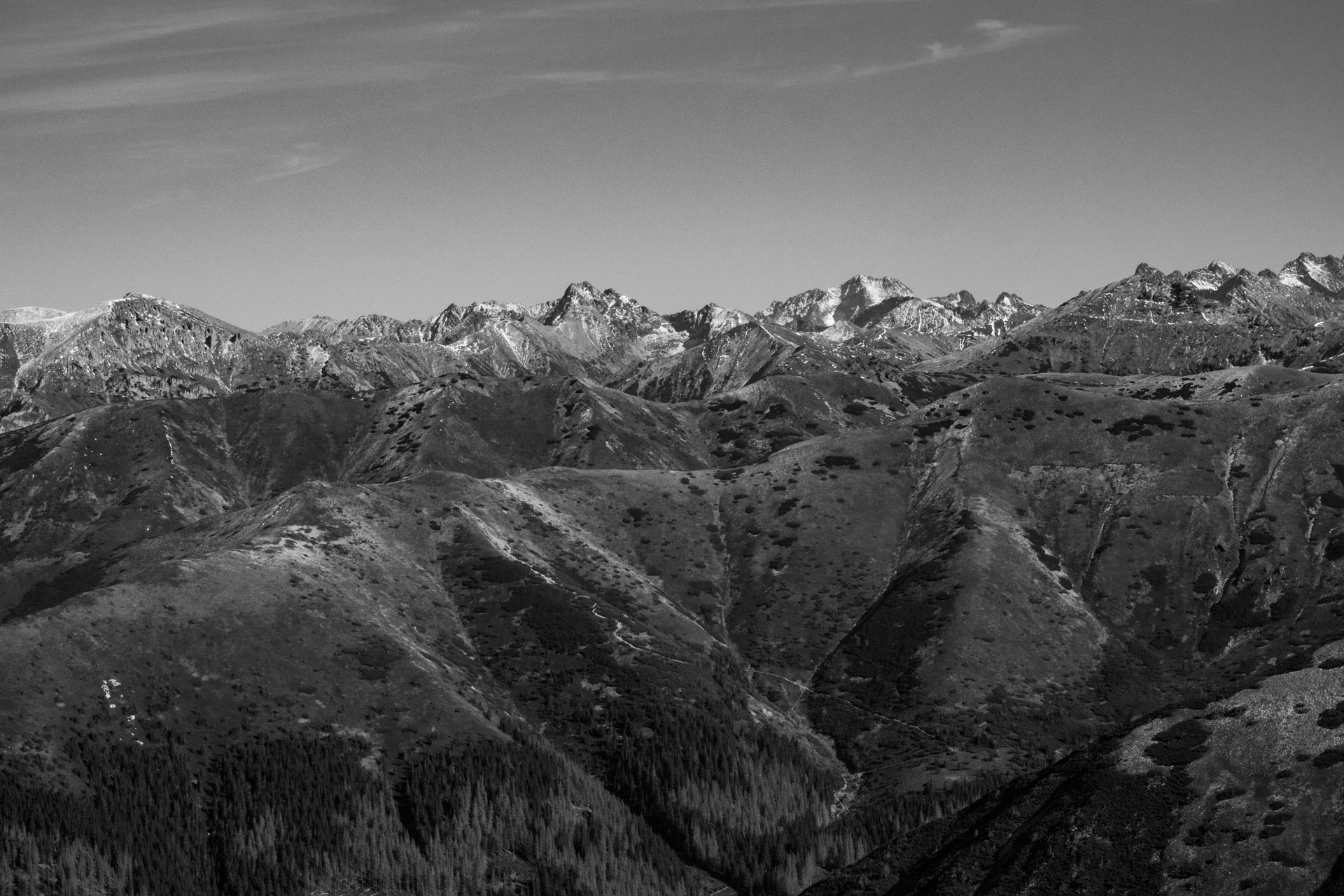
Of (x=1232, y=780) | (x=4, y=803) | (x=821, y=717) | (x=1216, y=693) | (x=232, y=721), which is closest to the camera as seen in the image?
(x=1232, y=780)

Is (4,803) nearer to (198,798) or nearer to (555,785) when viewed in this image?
(198,798)

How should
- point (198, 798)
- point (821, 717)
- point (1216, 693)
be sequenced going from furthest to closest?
Result: point (821, 717), point (198, 798), point (1216, 693)

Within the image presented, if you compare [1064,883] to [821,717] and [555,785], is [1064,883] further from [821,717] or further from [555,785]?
[821,717]

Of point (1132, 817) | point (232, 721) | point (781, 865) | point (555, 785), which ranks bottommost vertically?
point (781, 865)

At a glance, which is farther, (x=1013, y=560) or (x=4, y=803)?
(x=1013, y=560)

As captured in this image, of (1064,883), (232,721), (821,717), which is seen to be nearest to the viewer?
(1064,883)

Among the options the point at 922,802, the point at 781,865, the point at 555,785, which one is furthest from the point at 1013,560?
the point at 555,785

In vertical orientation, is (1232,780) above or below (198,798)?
above

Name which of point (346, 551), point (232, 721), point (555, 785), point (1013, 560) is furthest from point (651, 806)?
point (1013, 560)

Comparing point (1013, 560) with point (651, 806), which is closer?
point (651, 806)
